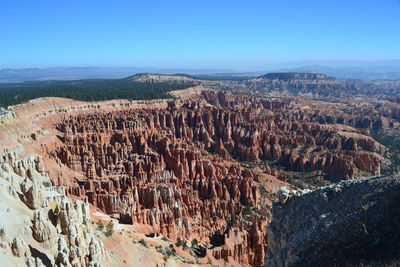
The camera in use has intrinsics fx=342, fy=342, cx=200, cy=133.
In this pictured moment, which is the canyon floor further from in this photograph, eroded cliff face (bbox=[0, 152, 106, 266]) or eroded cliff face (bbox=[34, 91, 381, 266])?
eroded cliff face (bbox=[34, 91, 381, 266])

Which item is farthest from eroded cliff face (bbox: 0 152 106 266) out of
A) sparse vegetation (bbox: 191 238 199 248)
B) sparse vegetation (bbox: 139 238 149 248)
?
sparse vegetation (bbox: 191 238 199 248)

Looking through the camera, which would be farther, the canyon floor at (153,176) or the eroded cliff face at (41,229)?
the canyon floor at (153,176)

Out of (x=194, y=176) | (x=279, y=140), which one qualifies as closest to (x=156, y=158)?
(x=194, y=176)

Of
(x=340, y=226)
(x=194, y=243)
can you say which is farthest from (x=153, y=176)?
(x=340, y=226)

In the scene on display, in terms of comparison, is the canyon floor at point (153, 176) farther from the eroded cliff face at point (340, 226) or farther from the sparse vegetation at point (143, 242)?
the eroded cliff face at point (340, 226)

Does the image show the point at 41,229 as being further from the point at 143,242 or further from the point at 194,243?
the point at 194,243

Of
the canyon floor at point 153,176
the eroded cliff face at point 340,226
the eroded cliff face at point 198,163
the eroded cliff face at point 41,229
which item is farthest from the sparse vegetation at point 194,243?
the eroded cliff face at point 41,229

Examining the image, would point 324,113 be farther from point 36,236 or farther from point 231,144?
point 36,236
